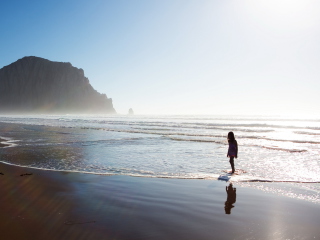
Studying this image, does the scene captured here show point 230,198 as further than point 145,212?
Yes

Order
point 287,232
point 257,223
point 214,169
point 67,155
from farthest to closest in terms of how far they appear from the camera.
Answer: point 67,155 < point 214,169 < point 257,223 < point 287,232

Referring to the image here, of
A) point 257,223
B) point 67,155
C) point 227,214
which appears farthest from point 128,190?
point 67,155

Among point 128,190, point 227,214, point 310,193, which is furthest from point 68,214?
point 310,193

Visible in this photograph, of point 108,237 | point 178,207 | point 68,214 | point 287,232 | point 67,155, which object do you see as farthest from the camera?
point 67,155

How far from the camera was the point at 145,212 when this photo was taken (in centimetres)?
600

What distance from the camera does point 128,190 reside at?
A: 26.2 ft

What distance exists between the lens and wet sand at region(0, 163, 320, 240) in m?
4.90

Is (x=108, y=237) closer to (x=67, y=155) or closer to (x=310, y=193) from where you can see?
(x=310, y=193)

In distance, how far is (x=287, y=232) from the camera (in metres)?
5.01

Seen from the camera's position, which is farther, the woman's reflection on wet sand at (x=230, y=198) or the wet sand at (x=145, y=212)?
the woman's reflection on wet sand at (x=230, y=198)

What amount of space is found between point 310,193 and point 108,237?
250 inches

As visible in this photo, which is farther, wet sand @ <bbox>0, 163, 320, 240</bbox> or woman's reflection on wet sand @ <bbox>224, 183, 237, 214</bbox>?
woman's reflection on wet sand @ <bbox>224, 183, 237, 214</bbox>

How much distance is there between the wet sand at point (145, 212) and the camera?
490cm

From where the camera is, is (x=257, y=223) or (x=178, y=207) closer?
(x=257, y=223)
